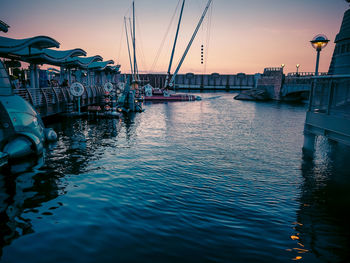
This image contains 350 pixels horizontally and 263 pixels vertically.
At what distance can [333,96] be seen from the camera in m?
10.6

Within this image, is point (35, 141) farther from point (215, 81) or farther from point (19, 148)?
point (215, 81)

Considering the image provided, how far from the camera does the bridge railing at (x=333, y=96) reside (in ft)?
32.4

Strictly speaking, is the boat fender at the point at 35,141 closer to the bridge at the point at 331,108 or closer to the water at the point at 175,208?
the water at the point at 175,208

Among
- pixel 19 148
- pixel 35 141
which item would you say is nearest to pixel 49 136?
pixel 35 141

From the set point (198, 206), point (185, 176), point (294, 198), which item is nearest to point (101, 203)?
point (198, 206)

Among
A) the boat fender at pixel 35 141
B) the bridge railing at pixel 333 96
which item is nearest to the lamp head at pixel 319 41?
the bridge railing at pixel 333 96

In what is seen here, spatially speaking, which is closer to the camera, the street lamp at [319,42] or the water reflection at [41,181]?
the water reflection at [41,181]

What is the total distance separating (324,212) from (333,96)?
5359mm

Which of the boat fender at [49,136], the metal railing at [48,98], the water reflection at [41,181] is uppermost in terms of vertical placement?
the metal railing at [48,98]

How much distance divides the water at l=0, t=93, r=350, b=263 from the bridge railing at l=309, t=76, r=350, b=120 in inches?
114

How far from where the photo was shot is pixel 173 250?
5.56 metres

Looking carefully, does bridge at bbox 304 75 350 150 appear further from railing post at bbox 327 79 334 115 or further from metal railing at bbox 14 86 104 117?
metal railing at bbox 14 86 104 117

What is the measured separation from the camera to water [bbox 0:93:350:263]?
555 cm

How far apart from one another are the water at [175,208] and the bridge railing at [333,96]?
290cm
